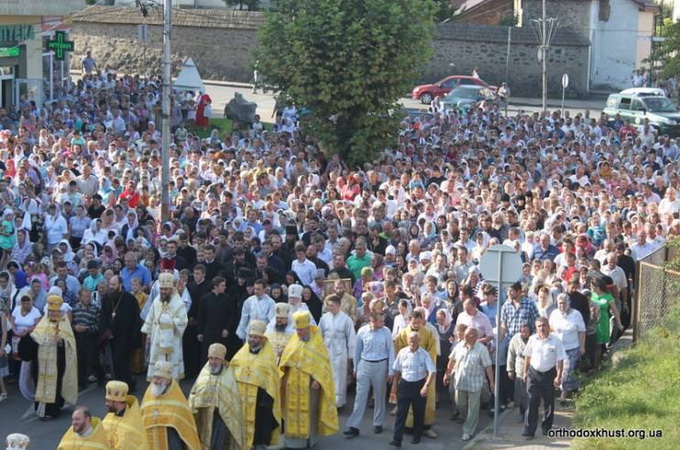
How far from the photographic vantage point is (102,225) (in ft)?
65.3

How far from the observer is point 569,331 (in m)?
14.8

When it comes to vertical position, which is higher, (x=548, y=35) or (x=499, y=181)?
(x=548, y=35)

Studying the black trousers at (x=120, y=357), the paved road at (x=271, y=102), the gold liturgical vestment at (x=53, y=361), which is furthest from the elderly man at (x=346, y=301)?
the paved road at (x=271, y=102)

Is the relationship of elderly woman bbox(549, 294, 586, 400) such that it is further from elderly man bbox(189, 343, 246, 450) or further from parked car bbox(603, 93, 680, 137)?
parked car bbox(603, 93, 680, 137)

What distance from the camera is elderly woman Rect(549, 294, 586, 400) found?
1477 centimetres

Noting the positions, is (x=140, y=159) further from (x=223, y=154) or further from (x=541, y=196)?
(x=541, y=196)

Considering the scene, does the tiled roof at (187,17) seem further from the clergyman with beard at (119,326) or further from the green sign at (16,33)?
the clergyman with beard at (119,326)

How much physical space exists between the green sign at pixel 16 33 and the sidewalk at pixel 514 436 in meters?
23.6

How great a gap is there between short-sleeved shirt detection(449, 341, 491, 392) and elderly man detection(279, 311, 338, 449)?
1.48 m

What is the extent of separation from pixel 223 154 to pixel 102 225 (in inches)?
240

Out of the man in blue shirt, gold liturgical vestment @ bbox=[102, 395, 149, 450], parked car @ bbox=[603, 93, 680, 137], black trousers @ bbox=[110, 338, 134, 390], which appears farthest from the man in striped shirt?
parked car @ bbox=[603, 93, 680, 137]

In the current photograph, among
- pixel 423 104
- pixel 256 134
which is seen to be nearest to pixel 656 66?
pixel 423 104

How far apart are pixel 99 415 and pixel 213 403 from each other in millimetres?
2937

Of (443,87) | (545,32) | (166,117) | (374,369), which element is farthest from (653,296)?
A: (545,32)
